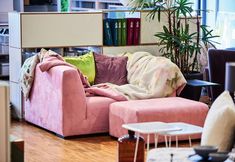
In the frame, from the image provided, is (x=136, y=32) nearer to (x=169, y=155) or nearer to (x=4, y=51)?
(x=4, y=51)

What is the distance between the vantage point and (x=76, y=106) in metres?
6.65

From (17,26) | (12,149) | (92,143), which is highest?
(17,26)

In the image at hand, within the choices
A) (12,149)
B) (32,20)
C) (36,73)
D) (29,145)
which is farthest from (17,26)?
(12,149)

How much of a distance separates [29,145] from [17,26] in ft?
5.78

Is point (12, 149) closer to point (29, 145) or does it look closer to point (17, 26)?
point (29, 145)

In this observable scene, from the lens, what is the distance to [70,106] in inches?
262

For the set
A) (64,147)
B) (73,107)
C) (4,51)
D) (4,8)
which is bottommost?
(64,147)

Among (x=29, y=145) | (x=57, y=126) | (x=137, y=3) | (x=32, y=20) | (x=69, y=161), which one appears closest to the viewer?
(x=69, y=161)

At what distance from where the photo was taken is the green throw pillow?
23.8 feet

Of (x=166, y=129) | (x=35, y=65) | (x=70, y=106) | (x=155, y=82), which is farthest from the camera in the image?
(x=35, y=65)

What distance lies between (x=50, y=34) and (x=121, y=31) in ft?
2.99

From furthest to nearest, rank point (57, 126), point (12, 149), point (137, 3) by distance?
1. point (137, 3)
2. point (57, 126)
3. point (12, 149)

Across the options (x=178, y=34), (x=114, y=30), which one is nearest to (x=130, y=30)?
(x=114, y=30)

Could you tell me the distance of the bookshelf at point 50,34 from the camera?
7.44m
